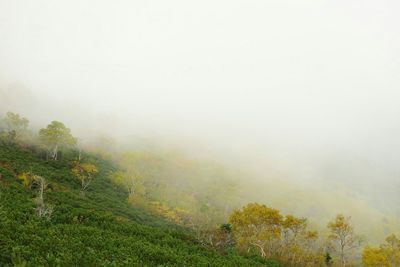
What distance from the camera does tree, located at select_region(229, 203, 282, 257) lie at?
63.7 metres

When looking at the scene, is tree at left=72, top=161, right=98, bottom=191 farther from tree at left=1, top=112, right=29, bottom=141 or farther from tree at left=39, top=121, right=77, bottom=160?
tree at left=1, top=112, right=29, bottom=141

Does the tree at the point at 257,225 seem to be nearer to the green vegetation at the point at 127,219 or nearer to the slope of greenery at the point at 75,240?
the green vegetation at the point at 127,219

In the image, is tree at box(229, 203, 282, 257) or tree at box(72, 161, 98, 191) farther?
tree at box(72, 161, 98, 191)

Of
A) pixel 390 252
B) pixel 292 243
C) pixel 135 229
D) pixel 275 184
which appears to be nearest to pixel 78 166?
pixel 135 229

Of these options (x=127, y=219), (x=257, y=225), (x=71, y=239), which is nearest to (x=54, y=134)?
(x=127, y=219)

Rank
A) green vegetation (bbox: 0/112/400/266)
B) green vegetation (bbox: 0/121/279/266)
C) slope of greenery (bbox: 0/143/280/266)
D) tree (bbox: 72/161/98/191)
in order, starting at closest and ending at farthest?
1. slope of greenery (bbox: 0/143/280/266)
2. green vegetation (bbox: 0/121/279/266)
3. green vegetation (bbox: 0/112/400/266)
4. tree (bbox: 72/161/98/191)

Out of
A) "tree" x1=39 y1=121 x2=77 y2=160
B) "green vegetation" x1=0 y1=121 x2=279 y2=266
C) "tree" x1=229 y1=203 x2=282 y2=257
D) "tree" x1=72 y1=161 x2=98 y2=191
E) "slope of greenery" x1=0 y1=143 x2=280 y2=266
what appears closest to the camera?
"slope of greenery" x1=0 y1=143 x2=280 y2=266

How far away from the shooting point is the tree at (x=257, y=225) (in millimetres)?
63719

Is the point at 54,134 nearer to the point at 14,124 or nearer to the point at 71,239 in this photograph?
the point at 14,124

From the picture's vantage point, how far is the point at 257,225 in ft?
212

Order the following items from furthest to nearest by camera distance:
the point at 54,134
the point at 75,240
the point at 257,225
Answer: the point at 54,134 → the point at 257,225 → the point at 75,240

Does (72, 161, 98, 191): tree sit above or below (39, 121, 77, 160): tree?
below

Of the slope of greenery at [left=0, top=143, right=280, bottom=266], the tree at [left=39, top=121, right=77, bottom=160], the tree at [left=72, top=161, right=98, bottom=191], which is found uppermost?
the tree at [left=39, top=121, right=77, bottom=160]

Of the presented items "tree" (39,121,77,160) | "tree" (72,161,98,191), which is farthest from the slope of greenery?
"tree" (39,121,77,160)
